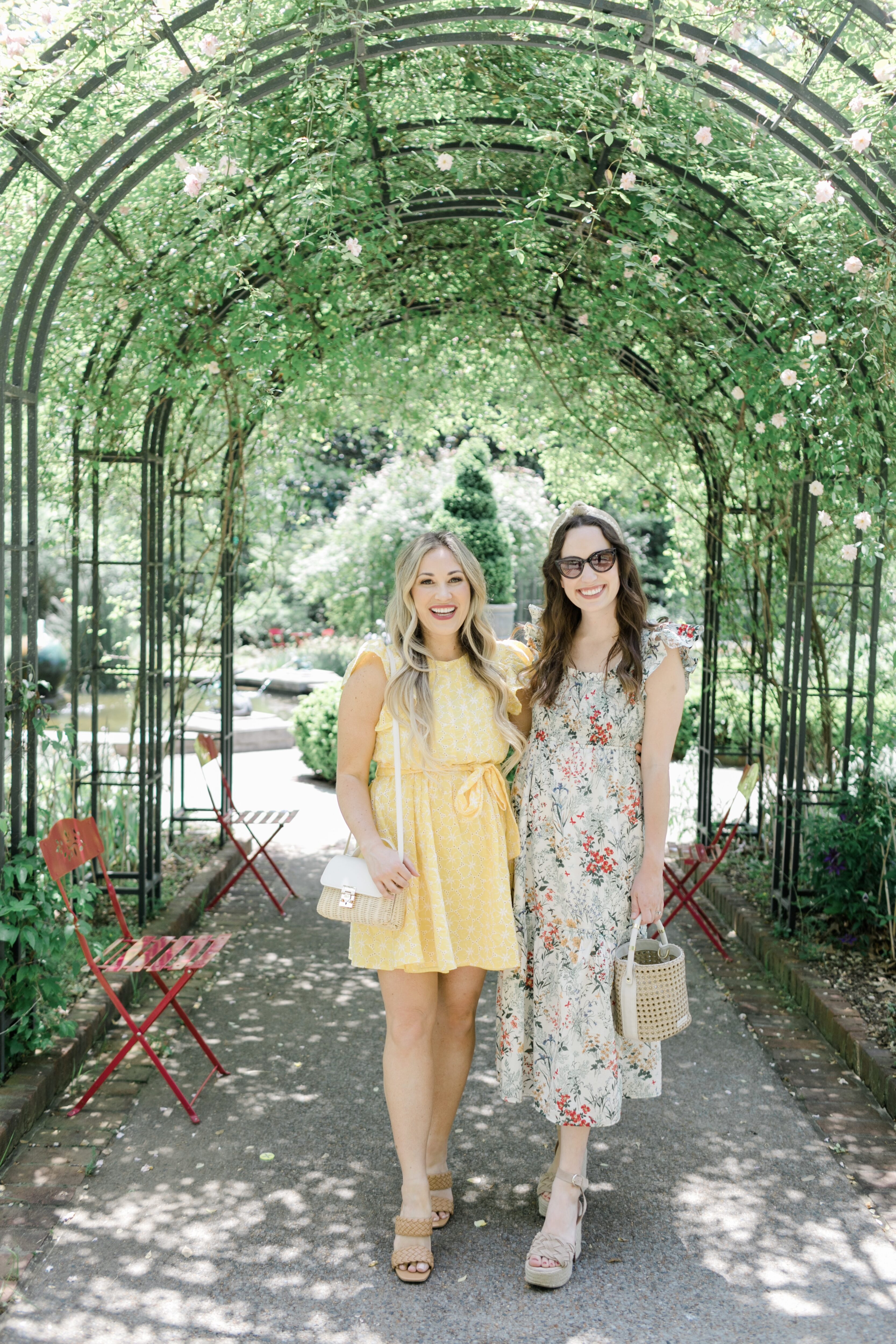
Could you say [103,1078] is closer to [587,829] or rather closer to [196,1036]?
[196,1036]

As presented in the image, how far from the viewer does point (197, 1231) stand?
2.95 meters

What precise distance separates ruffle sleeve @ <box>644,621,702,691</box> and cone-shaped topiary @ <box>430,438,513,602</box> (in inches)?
399

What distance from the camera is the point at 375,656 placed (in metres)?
2.82

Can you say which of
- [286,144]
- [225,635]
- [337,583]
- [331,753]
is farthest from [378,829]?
[337,583]

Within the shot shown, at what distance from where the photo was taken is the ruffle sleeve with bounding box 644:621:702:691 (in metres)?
2.83

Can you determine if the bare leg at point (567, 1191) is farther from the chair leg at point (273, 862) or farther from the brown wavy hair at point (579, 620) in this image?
the chair leg at point (273, 862)

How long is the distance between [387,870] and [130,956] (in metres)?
1.44

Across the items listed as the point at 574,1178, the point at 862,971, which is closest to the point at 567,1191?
the point at 574,1178

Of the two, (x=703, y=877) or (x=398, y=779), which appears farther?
(x=703, y=877)

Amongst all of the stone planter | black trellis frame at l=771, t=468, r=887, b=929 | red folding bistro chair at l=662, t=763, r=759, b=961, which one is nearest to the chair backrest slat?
red folding bistro chair at l=662, t=763, r=759, b=961

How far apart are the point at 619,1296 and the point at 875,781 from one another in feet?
9.10

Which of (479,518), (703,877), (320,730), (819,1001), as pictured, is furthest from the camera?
(479,518)

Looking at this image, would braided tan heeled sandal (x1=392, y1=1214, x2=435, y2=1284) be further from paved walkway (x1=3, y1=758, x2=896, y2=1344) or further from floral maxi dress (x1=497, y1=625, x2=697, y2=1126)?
floral maxi dress (x1=497, y1=625, x2=697, y2=1126)

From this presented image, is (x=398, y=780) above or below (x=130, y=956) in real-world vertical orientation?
above
